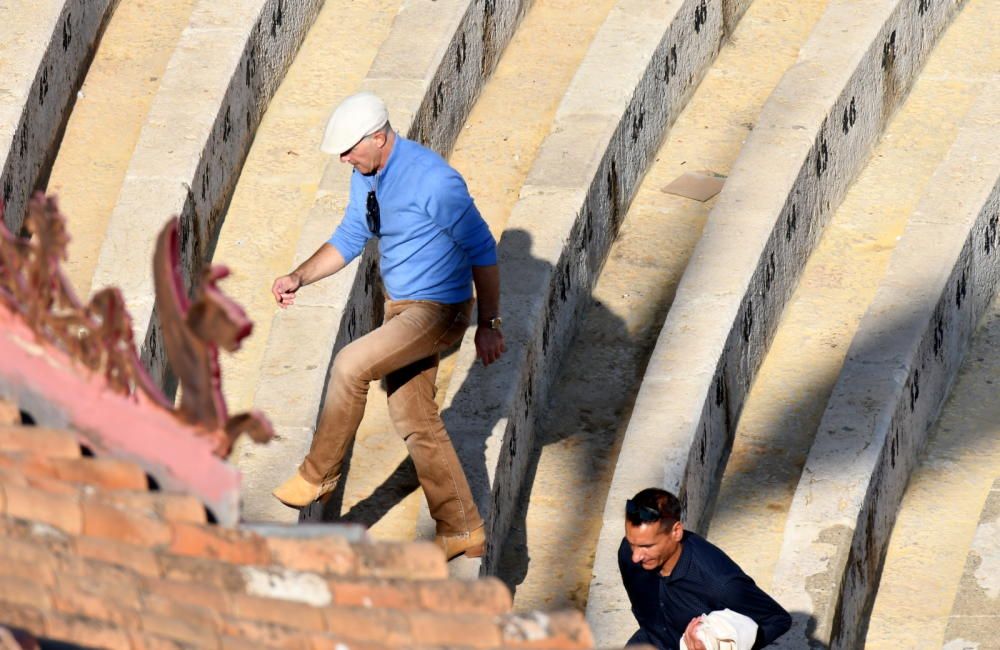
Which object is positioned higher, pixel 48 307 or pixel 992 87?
pixel 992 87

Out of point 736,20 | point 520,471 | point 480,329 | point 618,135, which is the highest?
point 736,20

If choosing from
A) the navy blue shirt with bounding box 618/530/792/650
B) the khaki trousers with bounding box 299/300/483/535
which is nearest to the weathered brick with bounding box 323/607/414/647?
the navy blue shirt with bounding box 618/530/792/650

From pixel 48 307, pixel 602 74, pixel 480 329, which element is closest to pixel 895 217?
pixel 602 74

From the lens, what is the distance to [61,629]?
5.05 metres

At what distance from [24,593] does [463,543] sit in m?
2.91

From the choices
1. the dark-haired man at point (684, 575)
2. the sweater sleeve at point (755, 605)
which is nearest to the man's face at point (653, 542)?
the dark-haired man at point (684, 575)

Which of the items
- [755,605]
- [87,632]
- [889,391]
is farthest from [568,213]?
[87,632]

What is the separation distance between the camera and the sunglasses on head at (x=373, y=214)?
7535 millimetres

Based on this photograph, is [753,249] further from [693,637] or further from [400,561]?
[400,561]

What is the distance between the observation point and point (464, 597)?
5305mm

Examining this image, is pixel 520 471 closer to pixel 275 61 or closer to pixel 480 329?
pixel 480 329

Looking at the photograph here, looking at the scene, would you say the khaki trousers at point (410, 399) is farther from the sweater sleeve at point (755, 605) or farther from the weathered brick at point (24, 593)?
the weathered brick at point (24, 593)

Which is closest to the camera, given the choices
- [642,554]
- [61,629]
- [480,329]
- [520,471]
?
[61,629]

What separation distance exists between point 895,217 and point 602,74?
1771mm
